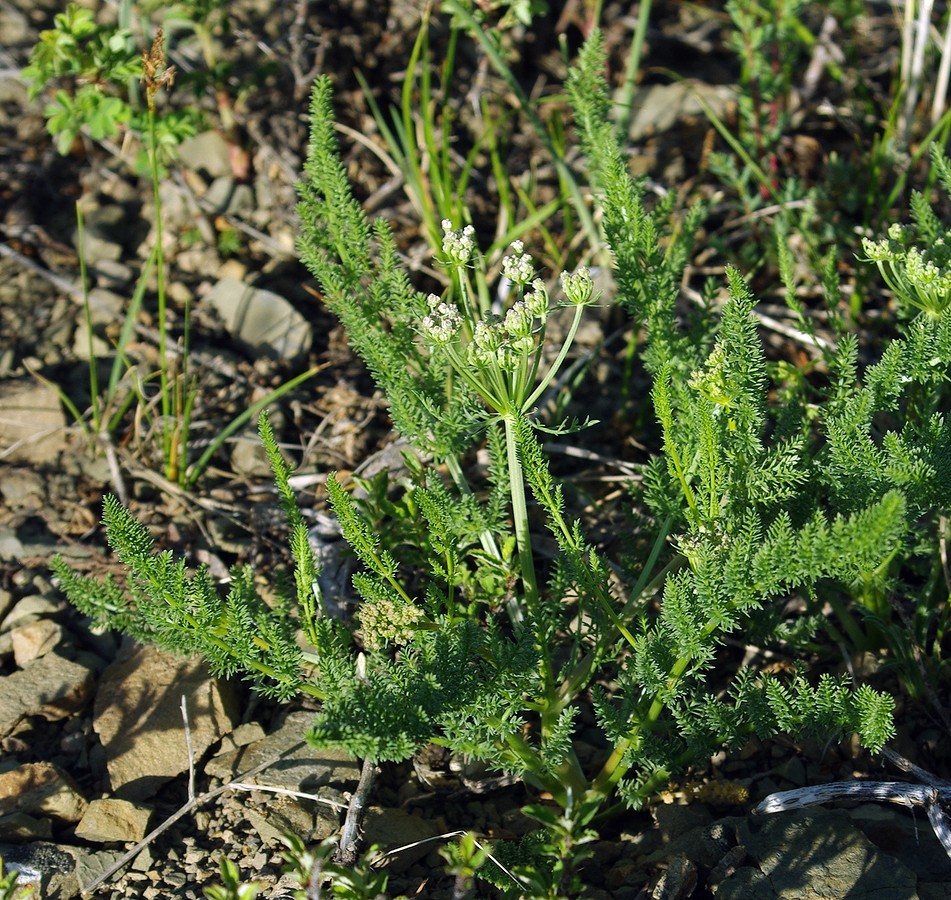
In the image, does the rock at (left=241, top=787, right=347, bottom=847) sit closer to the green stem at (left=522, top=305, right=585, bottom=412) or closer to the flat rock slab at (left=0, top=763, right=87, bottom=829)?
the flat rock slab at (left=0, top=763, right=87, bottom=829)

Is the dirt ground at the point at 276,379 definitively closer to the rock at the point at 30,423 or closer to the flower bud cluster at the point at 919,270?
the rock at the point at 30,423

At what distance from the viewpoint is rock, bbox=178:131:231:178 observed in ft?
13.4

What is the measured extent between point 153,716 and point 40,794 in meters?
0.31

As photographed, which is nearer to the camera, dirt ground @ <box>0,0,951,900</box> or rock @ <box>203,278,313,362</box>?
dirt ground @ <box>0,0,951,900</box>

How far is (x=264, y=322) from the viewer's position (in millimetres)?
3596

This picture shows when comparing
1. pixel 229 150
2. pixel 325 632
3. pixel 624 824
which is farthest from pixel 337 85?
pixel 624 824

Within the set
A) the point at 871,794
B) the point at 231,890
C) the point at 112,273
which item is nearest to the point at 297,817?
the point at 231,890

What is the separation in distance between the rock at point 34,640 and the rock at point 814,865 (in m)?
1.82

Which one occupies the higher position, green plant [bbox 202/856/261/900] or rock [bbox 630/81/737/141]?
rock [bbox 630/81/737/141]

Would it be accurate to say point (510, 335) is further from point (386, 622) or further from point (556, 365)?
point (386, 622)

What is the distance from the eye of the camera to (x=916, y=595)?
8.39 ft

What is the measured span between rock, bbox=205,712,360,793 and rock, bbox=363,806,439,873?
13 centimetres

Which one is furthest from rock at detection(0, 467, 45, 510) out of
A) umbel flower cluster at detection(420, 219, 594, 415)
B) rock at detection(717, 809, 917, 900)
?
rock at detection(717, 809, 917, 900)

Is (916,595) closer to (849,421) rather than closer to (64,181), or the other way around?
(849,421)
